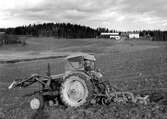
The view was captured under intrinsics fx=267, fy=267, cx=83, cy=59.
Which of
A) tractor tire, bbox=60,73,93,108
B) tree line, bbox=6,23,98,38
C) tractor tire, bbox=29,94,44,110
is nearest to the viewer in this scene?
tractor tire, bbox=60,73,93,108

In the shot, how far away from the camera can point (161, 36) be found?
125 meters

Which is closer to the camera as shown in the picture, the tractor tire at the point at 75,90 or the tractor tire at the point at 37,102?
the tractor tire at the point at 75,90

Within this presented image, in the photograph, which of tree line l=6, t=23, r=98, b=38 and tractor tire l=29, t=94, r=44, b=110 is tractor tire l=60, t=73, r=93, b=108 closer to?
→ tractor tire l=29, t=94, r=44, b=110

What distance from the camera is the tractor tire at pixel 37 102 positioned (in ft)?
31.2

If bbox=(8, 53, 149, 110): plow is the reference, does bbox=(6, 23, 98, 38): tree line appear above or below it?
above

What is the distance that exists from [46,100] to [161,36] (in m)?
122

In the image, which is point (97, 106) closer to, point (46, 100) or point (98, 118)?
point (98, 118)

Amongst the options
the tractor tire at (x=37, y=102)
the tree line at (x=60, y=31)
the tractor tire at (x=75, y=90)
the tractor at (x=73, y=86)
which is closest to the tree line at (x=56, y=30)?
the tree line at (x=60, y=31)

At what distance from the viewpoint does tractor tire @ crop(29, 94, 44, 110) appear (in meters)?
9.52

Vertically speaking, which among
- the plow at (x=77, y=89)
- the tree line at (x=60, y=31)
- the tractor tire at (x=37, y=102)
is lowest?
the tractor tire at (x=37, y=102)

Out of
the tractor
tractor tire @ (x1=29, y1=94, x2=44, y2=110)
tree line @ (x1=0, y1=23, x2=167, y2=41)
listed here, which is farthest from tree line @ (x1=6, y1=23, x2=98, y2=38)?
tractor tire @ (x1=29, y1=94, x2=44, y2=110)

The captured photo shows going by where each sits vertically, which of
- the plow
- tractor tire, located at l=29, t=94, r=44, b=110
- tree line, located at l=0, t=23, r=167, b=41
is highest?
tree line, located at l=0, t=23, r=167, b=41

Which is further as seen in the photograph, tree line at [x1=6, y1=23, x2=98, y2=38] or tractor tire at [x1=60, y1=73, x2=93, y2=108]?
tree line at [x1=6, y1=23, x2=98, y2=38]

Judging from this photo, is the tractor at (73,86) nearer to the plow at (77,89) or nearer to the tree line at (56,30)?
the plow at (77,89)
